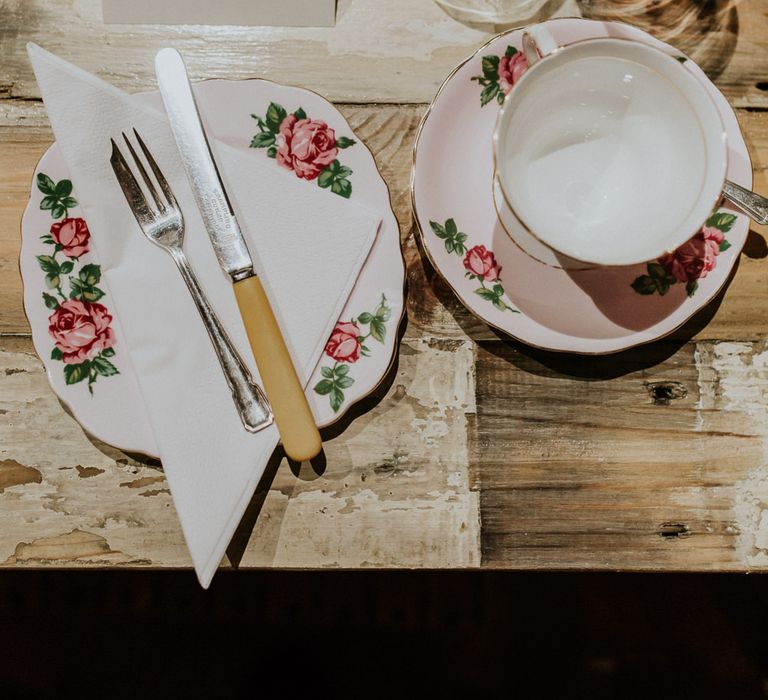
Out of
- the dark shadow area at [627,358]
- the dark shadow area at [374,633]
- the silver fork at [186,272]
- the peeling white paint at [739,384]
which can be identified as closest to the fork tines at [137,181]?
the silver fork at [186,272]

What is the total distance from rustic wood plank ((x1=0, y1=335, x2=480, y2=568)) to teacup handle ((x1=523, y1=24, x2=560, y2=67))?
0.23 meters

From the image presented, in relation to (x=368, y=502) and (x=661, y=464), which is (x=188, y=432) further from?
(x=661, y=464)

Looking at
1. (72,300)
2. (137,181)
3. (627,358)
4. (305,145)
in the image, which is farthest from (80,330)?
(627,358)

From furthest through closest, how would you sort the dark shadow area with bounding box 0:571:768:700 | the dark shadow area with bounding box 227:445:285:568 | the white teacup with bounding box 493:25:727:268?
1. the dark shadow area with bounding box 0:571:768:700
2. the dark shadow area with bounding box 227:445:285:568
3. the white teacup with bounding box 493:25:727:268

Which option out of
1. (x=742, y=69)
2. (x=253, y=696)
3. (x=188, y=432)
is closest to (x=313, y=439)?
(x=188, y=432)

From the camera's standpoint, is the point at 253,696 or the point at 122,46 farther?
the point at 253,696

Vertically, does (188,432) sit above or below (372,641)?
above

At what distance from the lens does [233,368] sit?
51 cm

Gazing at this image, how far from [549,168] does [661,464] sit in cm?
28

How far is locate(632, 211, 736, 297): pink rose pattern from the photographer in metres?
0.52

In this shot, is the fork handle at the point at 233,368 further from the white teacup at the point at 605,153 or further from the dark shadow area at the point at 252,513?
the white teacup at the point at 605,153

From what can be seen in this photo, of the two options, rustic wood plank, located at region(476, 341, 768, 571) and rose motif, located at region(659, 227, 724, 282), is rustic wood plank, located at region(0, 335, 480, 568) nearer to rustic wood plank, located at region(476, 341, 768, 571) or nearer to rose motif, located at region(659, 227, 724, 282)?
rustic wood plank, located at region(476, 341, 768, 571)

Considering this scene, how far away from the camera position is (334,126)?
52 centimetres

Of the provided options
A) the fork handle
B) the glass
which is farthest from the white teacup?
the fork handle
